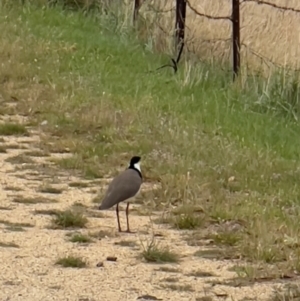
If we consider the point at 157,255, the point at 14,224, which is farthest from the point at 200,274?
the point at 14,224

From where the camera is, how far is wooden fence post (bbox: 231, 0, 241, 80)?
11343mm

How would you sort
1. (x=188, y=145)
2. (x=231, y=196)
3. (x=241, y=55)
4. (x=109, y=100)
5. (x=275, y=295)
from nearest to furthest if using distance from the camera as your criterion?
1. (x=275, y=295)
2. (x=231, y=196)
3. (x=188, y=145)
4. (x=109, y=100)
5. (x=241, y=55)

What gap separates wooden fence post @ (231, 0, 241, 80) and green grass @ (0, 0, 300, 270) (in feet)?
0.70

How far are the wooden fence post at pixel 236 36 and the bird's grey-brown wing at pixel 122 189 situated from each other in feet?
16.2

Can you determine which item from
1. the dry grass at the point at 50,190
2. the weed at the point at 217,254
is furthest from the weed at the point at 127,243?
the dry grass at the point at 50,190

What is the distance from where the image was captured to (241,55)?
12203 millimetres

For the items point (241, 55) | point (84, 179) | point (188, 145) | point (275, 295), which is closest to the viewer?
point (275, 295)

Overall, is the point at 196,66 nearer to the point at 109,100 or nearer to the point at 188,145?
the point at 109,100

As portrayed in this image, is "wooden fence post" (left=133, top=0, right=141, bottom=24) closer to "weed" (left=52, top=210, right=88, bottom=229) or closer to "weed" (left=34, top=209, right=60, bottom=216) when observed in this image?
"weed" (left=34, top=209, right=60, bottom=216)

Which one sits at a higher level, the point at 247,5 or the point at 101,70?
the point at 247,5

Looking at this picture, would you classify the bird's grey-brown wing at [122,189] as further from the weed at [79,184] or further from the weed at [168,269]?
the weed at [79,184]

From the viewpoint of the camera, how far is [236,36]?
37.7 feet

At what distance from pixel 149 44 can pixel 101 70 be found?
6.49 feet

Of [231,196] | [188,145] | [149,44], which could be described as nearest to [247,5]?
[149,44]
